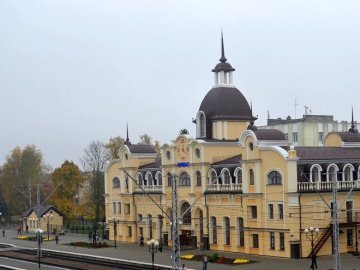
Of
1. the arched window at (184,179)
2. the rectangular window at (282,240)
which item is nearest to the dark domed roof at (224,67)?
the arched window at (184,179)

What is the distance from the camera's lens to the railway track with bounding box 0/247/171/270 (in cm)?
5466

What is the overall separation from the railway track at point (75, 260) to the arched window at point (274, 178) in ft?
36.9

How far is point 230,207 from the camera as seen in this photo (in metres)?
62.0

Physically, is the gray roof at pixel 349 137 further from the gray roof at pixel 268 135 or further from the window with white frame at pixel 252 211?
the window with white frame at pixel 252 211

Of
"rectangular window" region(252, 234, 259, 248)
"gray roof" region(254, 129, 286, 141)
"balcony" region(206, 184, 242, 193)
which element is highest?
"gray roof" region(254, 129, 286, 141)

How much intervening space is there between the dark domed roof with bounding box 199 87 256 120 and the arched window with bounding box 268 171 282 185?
12946 mm

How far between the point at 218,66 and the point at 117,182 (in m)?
17.3

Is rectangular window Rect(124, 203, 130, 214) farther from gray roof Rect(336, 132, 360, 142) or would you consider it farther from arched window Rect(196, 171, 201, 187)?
gray roof Rect(336, 132, 360, 142)

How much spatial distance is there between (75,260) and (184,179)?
1267 centimetres

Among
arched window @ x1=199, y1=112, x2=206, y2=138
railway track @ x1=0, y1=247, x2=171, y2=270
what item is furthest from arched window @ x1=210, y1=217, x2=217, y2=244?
arched window @ x1=199, y1=112, x2=206, y2=138

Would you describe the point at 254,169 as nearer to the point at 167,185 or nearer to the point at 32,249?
the point at 167,185

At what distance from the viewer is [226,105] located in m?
70.6

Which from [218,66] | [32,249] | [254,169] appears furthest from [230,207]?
[32,249]

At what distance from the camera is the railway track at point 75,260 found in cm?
5466
